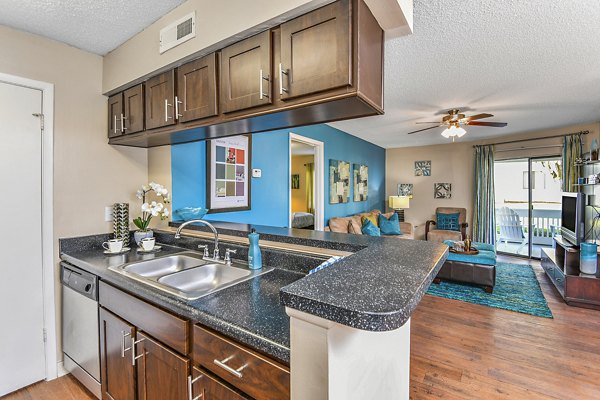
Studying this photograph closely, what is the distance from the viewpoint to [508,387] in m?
1.98

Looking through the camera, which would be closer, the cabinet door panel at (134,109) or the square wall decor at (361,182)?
the cabinet door panel at (134,109)

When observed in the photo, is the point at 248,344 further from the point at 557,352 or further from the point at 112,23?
the point at 557,352

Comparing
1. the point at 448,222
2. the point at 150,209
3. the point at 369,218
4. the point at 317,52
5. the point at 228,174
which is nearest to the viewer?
the point at 317,52

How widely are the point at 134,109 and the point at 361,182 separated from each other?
460cm

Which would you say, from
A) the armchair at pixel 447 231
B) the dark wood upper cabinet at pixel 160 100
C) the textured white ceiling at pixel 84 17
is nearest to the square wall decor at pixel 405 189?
the armchair at pixel 447 231

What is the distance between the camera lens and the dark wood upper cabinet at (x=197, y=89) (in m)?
1.60

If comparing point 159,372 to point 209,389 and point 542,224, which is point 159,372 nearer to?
point 209,389

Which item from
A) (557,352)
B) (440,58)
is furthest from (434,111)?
(557,352)

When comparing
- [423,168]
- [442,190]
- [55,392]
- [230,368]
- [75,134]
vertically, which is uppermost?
[423,168]

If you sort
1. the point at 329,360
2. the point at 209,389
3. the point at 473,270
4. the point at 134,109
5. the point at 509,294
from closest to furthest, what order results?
1. the point at 329,360
2. the point at 209,389
3. the point at 134,109
4. the point at 509,294
5. the point at 473,270

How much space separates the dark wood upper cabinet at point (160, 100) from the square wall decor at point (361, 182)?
164 inches

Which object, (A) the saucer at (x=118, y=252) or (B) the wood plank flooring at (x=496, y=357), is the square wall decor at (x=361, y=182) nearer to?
(B) the wood plank flooring at (x=496, y=357)

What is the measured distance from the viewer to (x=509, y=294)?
11.9 feet

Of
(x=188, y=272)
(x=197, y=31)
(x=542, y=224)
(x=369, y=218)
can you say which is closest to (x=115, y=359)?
(x=188, y=272)
